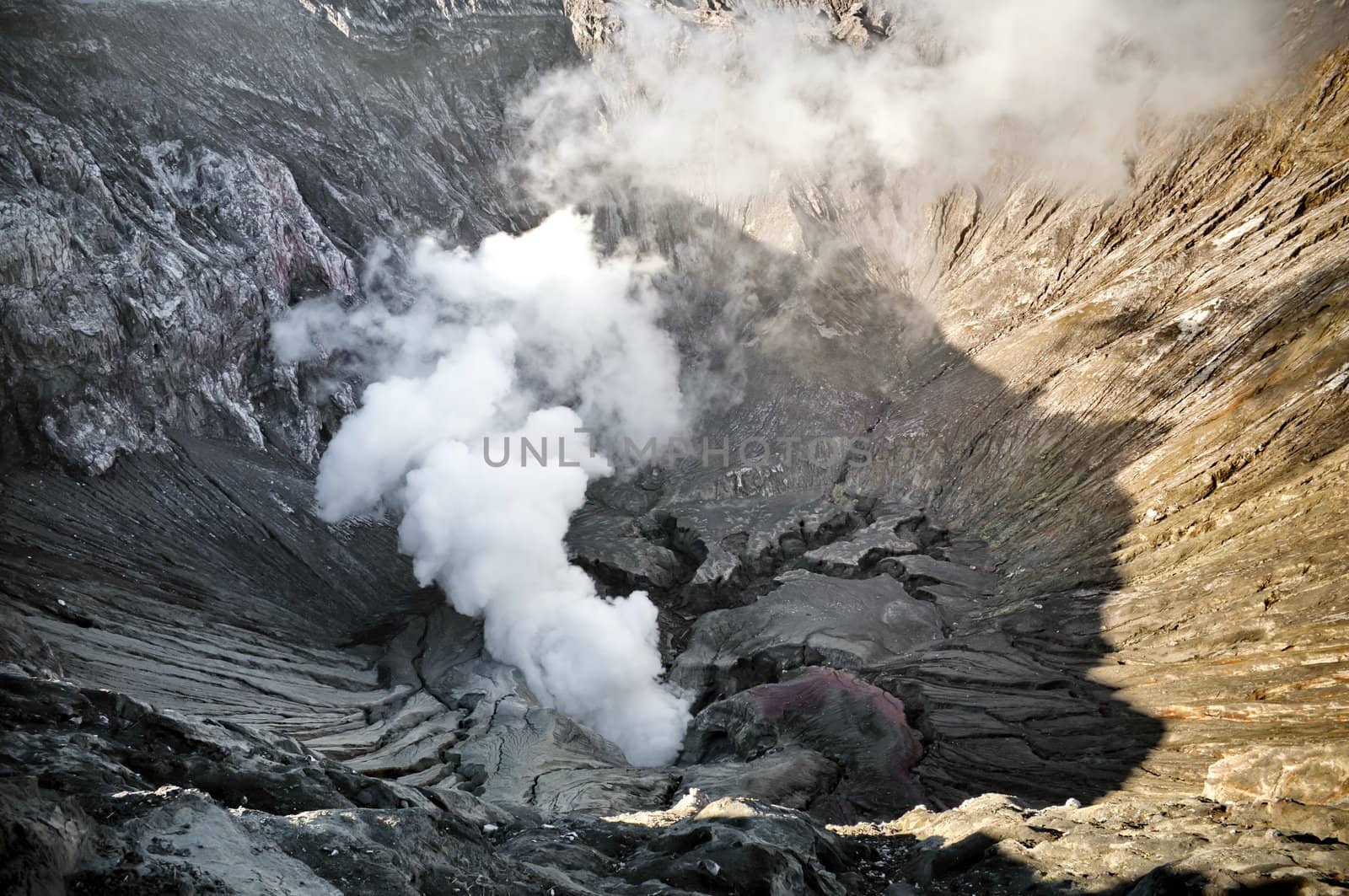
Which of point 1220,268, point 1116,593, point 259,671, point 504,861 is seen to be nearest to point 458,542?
point 259,671

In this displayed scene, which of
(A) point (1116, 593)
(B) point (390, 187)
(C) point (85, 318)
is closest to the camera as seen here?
(A) point (1116, 593)

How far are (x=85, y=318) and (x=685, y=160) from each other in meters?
36.7

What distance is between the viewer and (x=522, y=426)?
41781mm

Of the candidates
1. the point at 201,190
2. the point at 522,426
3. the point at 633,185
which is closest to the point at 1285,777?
the point at 522,426

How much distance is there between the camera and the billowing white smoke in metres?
29.1

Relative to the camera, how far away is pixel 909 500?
129 feet

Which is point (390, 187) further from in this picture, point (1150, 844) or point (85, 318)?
point (1150, 844)

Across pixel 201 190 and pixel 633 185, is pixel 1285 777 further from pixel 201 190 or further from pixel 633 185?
pixel 633 185

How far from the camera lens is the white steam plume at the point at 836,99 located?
154 feet

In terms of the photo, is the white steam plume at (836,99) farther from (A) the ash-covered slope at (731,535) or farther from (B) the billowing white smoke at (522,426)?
(B) the billowing white smoke at (522,426)

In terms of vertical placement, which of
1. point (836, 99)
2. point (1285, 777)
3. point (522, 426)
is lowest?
point (1285, 777)

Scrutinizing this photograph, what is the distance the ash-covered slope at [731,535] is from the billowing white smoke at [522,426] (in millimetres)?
1642

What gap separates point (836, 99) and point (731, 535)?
31.7 meters

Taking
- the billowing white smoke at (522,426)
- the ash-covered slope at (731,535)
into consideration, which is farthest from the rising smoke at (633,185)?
the ash-covered slope at (731,535)
